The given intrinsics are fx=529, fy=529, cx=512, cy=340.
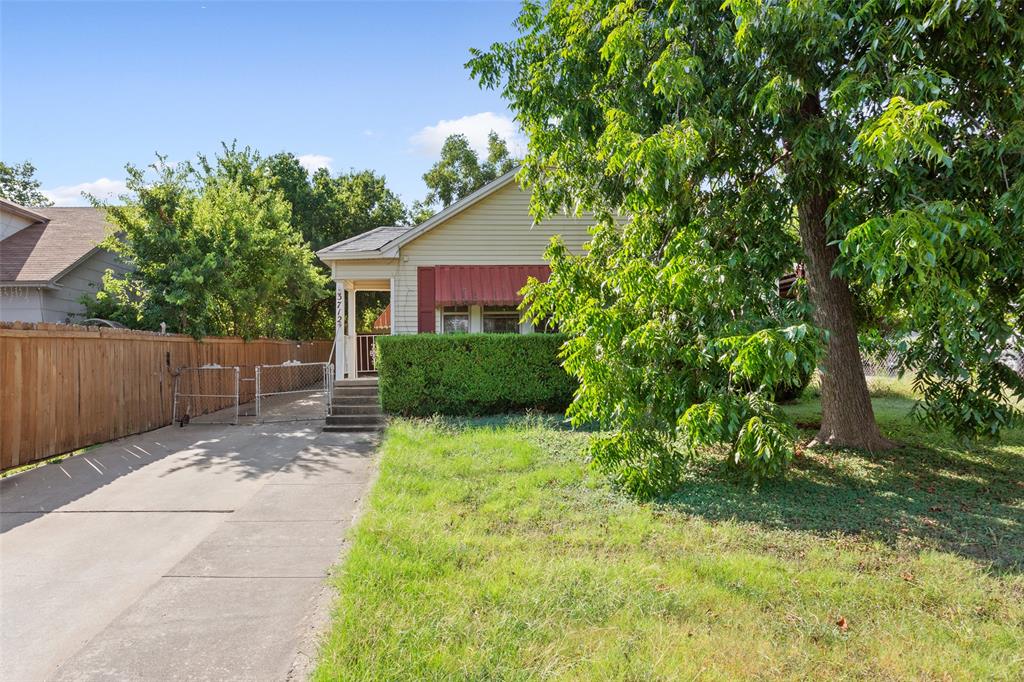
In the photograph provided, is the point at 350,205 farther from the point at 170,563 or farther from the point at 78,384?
the point at 170,563

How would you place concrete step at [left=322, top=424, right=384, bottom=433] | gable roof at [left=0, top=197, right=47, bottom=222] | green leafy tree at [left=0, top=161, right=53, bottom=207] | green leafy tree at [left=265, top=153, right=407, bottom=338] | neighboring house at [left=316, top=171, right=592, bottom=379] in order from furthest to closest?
green leafy tree at [left=265, top=153, right=407, bottom=338] → green leafy tree at [left=0, top=161, right=53, bottom=207] → gable roof at [left=0, top=197, right=47, bottom=222] → neighboring house at [left=316, top=171, right=592, bottom=379] → concrete step at [left=322, top=424, right=384, bottom=433]

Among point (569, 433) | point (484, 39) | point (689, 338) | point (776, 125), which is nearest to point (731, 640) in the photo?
point (689, 338)

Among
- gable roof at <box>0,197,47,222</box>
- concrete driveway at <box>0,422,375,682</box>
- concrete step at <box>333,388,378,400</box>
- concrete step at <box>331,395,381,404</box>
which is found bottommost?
concrete driveway at <box>0,422,375,682</box>

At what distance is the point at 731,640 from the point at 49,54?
405 inches

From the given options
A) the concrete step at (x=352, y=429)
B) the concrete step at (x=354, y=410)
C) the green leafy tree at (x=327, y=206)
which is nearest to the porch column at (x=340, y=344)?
the concrete step at (x=354, y=410)

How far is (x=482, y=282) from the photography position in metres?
12.1

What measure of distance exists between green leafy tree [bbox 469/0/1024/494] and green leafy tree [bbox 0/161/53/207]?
34967 millimetres

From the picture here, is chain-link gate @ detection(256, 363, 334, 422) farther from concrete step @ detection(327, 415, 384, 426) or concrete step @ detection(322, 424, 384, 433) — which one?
concrete step @ detection(322, 424, 384, 433)

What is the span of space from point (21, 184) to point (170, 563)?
36.6 meters

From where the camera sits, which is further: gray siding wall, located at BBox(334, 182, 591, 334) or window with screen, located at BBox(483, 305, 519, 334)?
window with screen, located at BBox(483, 305, 519, 334)

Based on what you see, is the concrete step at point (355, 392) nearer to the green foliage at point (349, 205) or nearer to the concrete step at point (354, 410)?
the concrete step at point (354, 410)

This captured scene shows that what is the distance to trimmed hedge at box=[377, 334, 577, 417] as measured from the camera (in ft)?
32.8

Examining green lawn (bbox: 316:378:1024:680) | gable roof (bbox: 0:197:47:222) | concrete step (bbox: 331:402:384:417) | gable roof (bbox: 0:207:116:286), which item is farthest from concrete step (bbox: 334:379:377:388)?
gable roof (bbox: 0:197:47:222)

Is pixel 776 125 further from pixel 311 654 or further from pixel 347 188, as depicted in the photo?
pixel 347 188
